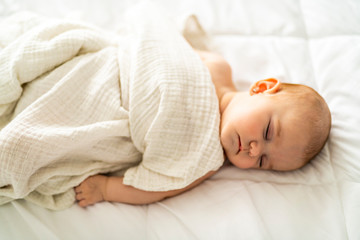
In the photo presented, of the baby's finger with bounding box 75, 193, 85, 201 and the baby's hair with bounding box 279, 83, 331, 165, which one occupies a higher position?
the baby's hair with bounding box 279, 83, 331, 165

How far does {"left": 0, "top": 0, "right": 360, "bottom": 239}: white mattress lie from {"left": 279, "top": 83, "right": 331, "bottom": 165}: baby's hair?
0.08 m

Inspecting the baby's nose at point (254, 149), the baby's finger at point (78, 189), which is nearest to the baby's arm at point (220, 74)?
the baby's nose at point (254, 149)

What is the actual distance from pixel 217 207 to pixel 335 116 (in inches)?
21.0

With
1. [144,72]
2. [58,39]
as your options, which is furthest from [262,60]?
[58,39]

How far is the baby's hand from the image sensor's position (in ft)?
3.12

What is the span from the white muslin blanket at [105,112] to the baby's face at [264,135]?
6 cm

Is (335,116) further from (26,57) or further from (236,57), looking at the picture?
(26,57)

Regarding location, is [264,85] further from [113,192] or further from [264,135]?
[113,192]

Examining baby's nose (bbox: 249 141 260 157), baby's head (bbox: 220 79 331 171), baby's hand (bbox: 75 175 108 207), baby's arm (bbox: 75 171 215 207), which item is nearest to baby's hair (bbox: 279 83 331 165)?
baby's head (bbox: 220 79 331 171)

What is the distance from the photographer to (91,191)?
96cm

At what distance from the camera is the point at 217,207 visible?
37.1 inches

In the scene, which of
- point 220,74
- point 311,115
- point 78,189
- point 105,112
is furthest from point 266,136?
point 78,189

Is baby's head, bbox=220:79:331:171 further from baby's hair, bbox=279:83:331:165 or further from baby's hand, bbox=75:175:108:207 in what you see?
baby's hand, bbox=75:175:108:207

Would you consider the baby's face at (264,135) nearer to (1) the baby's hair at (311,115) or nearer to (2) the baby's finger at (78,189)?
(1) the baby's hair at (311,115)
